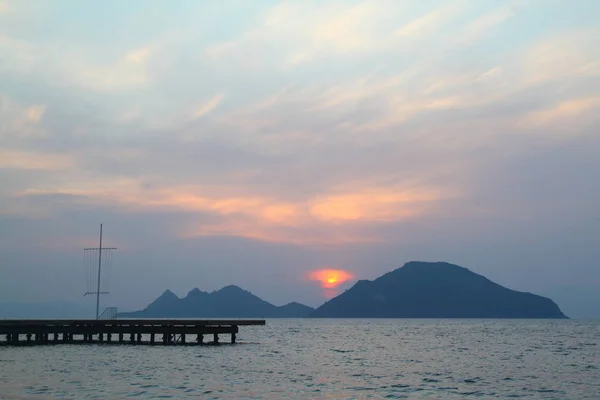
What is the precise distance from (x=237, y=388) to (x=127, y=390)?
6100mm

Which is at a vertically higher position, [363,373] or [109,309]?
[109,309]

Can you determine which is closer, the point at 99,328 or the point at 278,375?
the point at 278,375

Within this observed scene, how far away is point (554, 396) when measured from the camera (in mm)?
37125

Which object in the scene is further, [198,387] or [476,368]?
[476,368]

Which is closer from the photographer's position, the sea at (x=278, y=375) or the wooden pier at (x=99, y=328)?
the sea at (x=278, y=375)

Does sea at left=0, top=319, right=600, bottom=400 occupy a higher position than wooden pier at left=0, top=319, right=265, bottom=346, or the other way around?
wooden pier at left=0, top=319, right=265, bottom=346

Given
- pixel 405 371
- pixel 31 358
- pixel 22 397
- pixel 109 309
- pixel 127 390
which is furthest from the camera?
pixel 109 309

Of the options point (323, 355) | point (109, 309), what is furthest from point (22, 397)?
point (109, 309)

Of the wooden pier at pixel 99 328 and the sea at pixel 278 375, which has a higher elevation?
the wooden pier at pixel 99 328

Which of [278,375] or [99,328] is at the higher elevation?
[99,328]

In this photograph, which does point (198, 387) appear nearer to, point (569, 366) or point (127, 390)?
point (127, 390)

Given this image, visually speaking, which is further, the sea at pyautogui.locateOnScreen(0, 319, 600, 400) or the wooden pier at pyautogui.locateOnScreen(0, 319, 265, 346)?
the wooden pier at pyautogui.locateOnScreen(0, 319, 265, 346)

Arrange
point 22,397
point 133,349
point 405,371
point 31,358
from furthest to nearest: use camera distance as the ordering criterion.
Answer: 1. point 133,349
2. point 31,358
3. point 405,371
4. point 22,397

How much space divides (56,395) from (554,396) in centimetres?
2678
